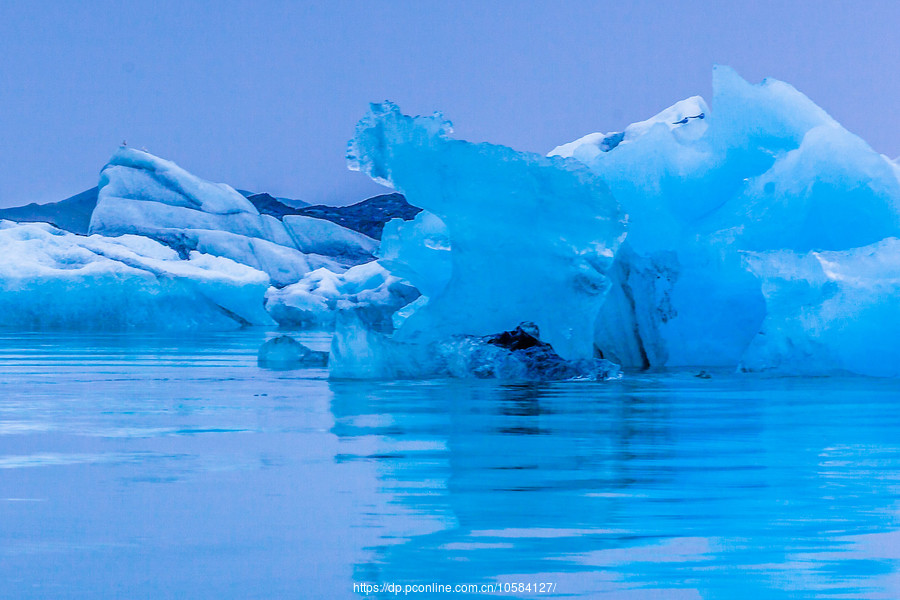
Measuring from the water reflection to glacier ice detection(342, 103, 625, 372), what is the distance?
1798mm

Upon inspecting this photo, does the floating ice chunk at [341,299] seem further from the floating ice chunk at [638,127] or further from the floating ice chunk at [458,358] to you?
the floating ice chunk at [458,358]

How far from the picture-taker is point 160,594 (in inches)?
81.0

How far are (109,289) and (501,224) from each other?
12665 mm

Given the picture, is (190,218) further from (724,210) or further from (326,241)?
(724,210)

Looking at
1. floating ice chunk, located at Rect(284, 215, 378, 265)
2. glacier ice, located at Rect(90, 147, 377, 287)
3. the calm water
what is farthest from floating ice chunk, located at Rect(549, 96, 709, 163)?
floating ice chunk, located at Rect(284, 215, 378, 265)

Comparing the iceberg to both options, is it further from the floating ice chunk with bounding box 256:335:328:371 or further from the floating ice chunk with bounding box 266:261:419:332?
the floating ice chunk with bounding box 266:261:419:332

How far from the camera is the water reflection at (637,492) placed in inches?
86.9

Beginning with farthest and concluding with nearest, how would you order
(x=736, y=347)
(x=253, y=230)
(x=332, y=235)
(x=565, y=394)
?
(x=332, y=235)
(x=253, y=230)
(x=736, y=347)
(x=565, y=394)

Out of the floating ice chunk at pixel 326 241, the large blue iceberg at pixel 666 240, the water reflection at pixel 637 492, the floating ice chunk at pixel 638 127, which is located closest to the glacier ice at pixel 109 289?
the floating ice chunk at pixel 638 127

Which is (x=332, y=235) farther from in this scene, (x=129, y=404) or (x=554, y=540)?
(x=554, y=540)

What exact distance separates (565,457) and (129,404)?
2.45 meters

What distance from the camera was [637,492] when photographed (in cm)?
300

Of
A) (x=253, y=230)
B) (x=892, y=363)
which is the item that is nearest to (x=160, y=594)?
(x=892, y=363)

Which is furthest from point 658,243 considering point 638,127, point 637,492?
point 637,492
